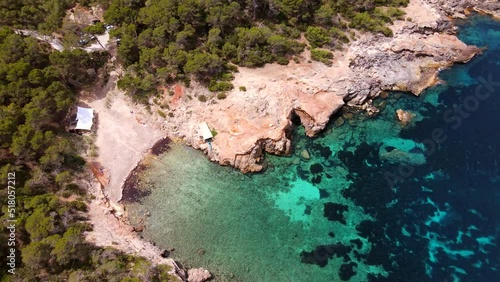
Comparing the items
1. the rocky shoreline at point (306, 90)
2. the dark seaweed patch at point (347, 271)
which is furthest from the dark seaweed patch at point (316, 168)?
the dark seaweed patch at point (347, 271)

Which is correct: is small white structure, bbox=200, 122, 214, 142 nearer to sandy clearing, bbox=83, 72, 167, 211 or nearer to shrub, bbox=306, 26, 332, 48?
sandy clearing, bbox=83, 72, 167, 211

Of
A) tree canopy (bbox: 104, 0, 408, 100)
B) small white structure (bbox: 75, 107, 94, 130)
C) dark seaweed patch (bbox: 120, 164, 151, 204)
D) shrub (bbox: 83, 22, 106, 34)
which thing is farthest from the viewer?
shrub (bbox: 83, 22, 106, 34)

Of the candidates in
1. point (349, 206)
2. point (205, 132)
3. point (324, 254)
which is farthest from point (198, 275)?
point (349, 206)

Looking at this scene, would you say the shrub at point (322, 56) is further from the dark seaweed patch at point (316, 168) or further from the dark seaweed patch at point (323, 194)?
the dark seaweed patch at point (323, 194)

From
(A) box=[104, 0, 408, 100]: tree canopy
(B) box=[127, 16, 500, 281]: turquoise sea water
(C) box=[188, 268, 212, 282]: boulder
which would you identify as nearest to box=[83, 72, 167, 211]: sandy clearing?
(A) box=[104, 0, 408, 100]: tree canopy

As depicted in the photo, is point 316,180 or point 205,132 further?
point 205,132

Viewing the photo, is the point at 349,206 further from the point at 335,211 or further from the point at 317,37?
the point at 317,37

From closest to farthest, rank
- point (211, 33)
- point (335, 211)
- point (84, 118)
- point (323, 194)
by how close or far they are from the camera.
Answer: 1. point (335, 211)
2. point (323, 194)
3. point (84, 118)
4. point (211, 33)
